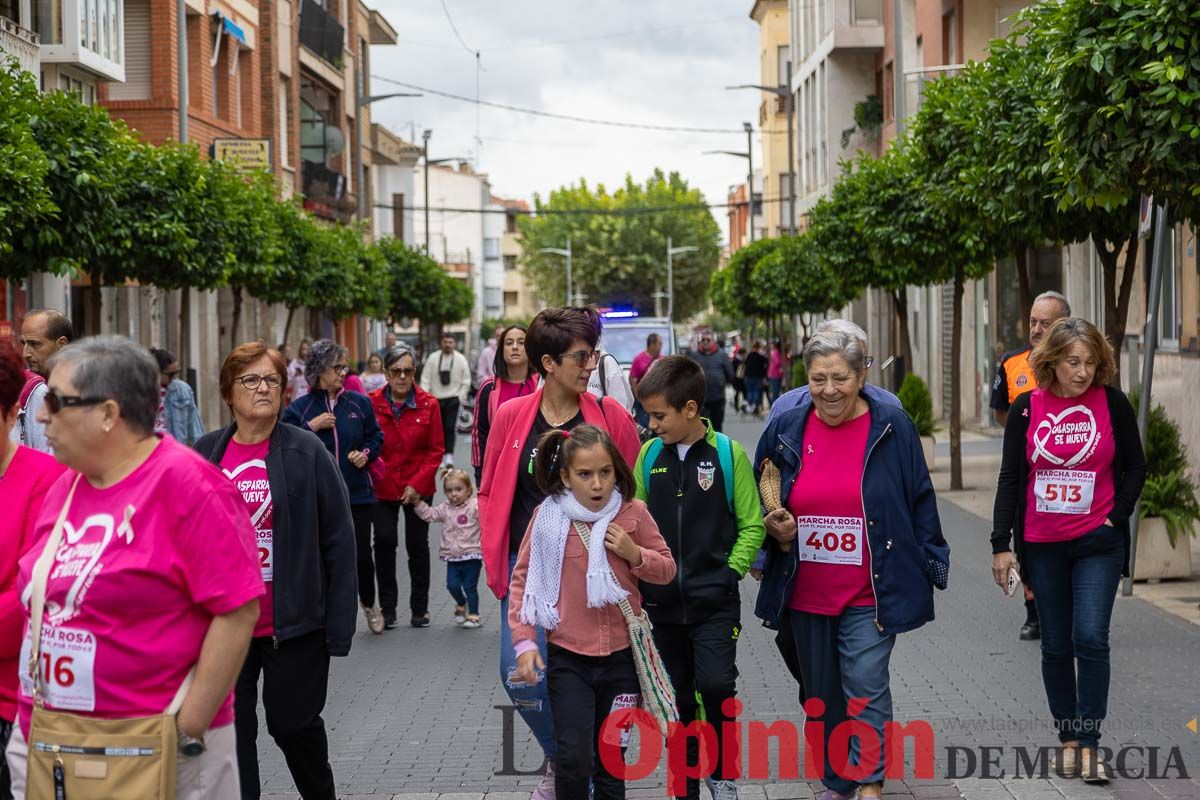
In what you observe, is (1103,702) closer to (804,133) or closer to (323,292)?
(323,292)

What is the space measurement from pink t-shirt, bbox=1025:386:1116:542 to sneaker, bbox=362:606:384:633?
17.5 ft

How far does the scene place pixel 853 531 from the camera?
20.5 feet

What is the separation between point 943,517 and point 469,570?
7.70m

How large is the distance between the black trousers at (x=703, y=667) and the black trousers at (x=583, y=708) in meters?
0.48

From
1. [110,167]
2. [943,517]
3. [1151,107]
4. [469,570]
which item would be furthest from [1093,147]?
[110,167]

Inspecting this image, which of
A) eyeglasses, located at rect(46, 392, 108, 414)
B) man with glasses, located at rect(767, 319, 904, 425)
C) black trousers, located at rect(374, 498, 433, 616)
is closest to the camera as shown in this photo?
eyeglasses, located at rect(46, 392, 108, 414)

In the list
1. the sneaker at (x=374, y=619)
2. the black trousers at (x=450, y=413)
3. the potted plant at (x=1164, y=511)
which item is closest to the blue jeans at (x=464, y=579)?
the sneaker at (x=374, y=619)

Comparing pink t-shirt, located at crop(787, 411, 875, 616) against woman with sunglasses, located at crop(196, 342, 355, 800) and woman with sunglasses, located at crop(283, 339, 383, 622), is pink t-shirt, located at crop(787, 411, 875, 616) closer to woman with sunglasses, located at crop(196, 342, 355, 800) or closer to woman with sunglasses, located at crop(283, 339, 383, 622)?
woman with sunglasses, located at crop(196, 342, 355, 800)

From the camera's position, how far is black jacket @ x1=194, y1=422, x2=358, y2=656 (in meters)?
5.77

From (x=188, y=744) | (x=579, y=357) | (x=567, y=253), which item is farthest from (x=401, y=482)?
(x=567, y=253)

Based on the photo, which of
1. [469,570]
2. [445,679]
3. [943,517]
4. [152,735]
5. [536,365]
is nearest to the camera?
[152,735]

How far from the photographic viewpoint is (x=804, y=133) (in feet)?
178

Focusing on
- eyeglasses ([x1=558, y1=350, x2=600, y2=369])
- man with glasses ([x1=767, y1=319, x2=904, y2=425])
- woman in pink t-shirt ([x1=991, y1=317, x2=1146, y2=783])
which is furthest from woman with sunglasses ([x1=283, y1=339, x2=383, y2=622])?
woman in pink t-shirt ([x1=991, y1=317, x2=1146, y2=783])

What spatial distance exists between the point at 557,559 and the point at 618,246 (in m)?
91.1
